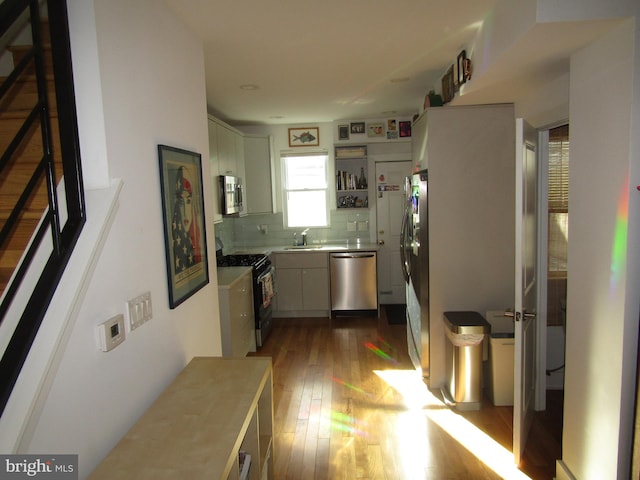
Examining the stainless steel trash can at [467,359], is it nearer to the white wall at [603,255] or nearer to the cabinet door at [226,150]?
the white wall at [603,255]

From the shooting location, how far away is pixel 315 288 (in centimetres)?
550

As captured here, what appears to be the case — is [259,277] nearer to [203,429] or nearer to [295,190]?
[295,190]

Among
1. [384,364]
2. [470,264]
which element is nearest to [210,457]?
[470,264]

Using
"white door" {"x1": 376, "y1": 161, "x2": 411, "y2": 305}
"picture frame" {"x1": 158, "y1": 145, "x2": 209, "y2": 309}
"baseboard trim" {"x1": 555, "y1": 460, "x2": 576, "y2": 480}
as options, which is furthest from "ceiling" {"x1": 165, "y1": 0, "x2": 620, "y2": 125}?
"baseboard trim" {"x1": 555, "y1": 460, "x2": 576, "y2": 480}

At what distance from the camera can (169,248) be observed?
1.96 m

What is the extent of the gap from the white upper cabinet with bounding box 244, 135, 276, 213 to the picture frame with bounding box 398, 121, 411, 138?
173cm

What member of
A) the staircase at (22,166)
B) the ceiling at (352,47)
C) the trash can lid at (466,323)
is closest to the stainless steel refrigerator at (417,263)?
the trash can lid at (466,323)

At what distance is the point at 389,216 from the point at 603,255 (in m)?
4.02

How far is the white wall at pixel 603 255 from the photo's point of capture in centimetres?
172

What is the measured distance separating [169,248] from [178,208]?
0.22m

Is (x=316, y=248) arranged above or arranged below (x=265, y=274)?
above

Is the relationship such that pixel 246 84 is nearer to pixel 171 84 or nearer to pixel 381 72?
pixel 381 72

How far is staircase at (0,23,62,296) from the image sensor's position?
146 centimetres

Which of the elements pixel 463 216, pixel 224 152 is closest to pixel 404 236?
pixel 463 216
